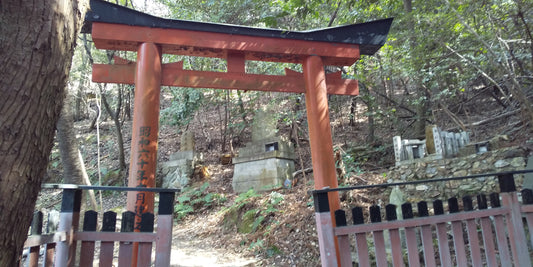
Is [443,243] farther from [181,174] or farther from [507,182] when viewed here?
[181,174]

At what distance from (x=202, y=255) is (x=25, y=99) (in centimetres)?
501

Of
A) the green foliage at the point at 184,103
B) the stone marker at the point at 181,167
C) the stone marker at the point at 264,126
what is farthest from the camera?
the stone marker at the point at 181,167

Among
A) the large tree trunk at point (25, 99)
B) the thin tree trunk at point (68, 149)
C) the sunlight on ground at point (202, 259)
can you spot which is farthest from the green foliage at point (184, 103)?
the large tree trunk at point (25, 99)

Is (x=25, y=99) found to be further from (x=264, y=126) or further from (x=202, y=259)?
(x=264, y=126)

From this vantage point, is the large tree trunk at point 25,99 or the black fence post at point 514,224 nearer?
the large tree trunk at point 25,99

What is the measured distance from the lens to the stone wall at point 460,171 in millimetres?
5273

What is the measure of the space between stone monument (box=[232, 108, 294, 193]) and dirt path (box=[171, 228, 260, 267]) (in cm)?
283

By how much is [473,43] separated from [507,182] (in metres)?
5.62

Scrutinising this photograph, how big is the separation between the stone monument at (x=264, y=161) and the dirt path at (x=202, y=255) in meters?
2.83

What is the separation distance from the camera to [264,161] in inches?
376

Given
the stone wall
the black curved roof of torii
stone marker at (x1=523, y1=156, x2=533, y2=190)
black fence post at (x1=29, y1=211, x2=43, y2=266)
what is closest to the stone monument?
the stone wall

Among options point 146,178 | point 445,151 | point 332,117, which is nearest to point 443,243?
point 146,178

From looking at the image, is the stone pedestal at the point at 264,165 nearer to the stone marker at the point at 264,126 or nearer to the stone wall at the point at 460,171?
the stone marker at the point at 264,126

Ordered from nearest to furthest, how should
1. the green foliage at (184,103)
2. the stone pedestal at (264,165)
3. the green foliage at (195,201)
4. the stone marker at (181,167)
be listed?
the green foliage at (195,201), the stone pedestal at (264,165), the green foliage at (184,103), the stone marker at (181,167)
